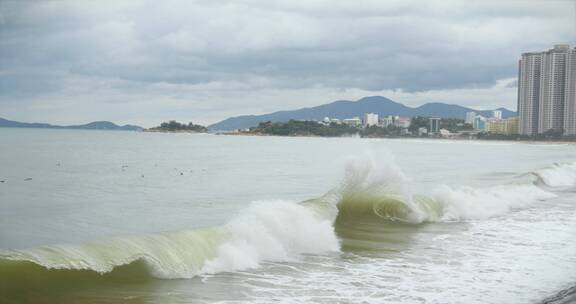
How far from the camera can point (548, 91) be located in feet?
592

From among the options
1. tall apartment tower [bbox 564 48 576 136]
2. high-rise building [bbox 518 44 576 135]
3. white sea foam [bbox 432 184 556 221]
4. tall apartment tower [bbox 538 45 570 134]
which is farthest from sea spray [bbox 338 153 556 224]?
tall apartment tower [bbox 538 45 570 134]

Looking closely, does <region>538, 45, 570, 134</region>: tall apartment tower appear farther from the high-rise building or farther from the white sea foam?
the white sea foam

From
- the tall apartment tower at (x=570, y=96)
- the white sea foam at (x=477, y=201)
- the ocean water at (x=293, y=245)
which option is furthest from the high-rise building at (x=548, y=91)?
the ocean water at (x=293, y=245)

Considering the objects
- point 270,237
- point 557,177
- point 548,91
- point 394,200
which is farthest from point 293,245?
point 548,91

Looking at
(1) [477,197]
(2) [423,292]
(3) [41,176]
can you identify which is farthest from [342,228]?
(3) [41,176]

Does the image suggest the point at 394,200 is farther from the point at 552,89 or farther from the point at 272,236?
the point at 552,89

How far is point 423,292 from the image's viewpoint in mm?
9641

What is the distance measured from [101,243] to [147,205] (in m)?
10.5

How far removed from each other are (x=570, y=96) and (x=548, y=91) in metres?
10.6

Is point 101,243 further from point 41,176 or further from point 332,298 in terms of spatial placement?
point 41,176

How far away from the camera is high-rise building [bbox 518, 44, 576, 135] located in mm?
170125

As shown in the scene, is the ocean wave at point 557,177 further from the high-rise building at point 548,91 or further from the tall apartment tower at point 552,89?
the tall apartment tower at point 552,89

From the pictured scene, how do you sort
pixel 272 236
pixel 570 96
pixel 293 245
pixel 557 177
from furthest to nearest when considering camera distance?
1. pixel 570 96
2. pixel 557 177
3. pixel 293 245
4. pixel 272 236

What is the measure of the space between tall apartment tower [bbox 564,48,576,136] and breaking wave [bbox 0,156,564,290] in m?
161
